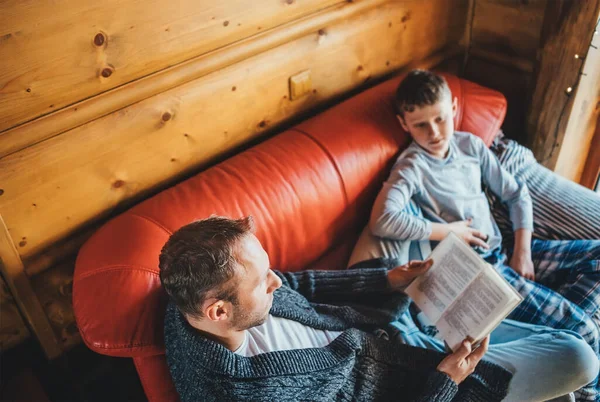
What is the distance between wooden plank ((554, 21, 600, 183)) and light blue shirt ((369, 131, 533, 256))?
386 mm

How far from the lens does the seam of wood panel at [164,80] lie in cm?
129

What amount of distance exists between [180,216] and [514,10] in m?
1.60

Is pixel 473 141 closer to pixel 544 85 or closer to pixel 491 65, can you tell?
pixel 544 85

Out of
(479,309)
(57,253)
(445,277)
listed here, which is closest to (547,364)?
(479,309)

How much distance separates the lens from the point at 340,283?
1.51 metres

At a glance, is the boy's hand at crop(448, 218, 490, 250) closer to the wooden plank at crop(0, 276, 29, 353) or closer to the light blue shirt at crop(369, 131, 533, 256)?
the light blue shirt at crop(369, 131, 533, 256)

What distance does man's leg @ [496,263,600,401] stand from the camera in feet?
4.94

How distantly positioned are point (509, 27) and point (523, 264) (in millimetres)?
1037

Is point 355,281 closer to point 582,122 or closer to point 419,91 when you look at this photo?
point 419,91

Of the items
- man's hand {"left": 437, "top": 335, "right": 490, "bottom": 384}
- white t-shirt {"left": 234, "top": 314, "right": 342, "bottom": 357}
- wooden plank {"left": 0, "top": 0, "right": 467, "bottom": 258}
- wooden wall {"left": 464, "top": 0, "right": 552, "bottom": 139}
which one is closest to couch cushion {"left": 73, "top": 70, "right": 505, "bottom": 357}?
wooden plank {"left": 0, "top": 0, "right": 467, "bottom": 258}

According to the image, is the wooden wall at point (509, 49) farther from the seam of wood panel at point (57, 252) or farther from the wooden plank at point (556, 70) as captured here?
the seam of wood panel at point (57, 252)

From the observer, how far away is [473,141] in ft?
6.12

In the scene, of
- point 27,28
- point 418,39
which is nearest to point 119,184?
point 27,28

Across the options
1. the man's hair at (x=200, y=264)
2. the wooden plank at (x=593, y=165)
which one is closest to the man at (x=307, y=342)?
the man's hair at (x=200, y=264)
